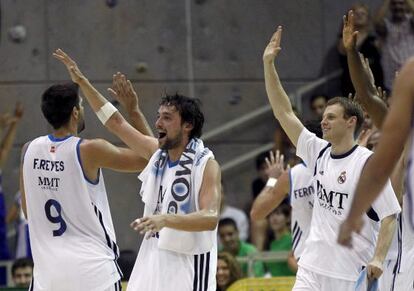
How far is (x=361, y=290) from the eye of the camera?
347 inches

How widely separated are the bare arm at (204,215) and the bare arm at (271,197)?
78.4 inches

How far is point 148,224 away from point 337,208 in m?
2.17

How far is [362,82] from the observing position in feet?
26.6

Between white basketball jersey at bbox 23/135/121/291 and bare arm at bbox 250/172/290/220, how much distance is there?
6.92ft

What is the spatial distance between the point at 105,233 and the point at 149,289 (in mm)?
535

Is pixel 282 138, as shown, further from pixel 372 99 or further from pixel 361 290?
pixel 372 99

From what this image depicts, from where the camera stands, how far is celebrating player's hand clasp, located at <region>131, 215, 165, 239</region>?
7.17 meters

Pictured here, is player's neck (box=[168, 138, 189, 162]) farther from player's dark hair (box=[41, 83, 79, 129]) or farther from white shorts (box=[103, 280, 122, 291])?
white shorts (box=[103, 280, 122, 291])

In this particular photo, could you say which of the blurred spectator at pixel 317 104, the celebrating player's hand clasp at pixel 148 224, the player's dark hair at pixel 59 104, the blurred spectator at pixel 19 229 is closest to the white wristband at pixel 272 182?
the player's dark hair at pixel 59 104

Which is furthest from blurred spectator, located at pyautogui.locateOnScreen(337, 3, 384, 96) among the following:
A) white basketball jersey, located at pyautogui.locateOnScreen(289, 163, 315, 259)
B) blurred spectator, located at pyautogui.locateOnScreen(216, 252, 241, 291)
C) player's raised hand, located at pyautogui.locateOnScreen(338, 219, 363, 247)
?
player's raised hand, located at pyautogui.locateOnScreen(338, 219, 363, 247)

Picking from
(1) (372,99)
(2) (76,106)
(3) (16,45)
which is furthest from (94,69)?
(1) (372,99)

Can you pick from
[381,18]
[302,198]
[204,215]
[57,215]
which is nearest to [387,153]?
[204,215]

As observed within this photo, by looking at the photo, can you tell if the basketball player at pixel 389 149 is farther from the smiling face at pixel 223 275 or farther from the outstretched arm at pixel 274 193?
the smiling face at pixel 223 275

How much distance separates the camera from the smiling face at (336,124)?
9.19 meters
